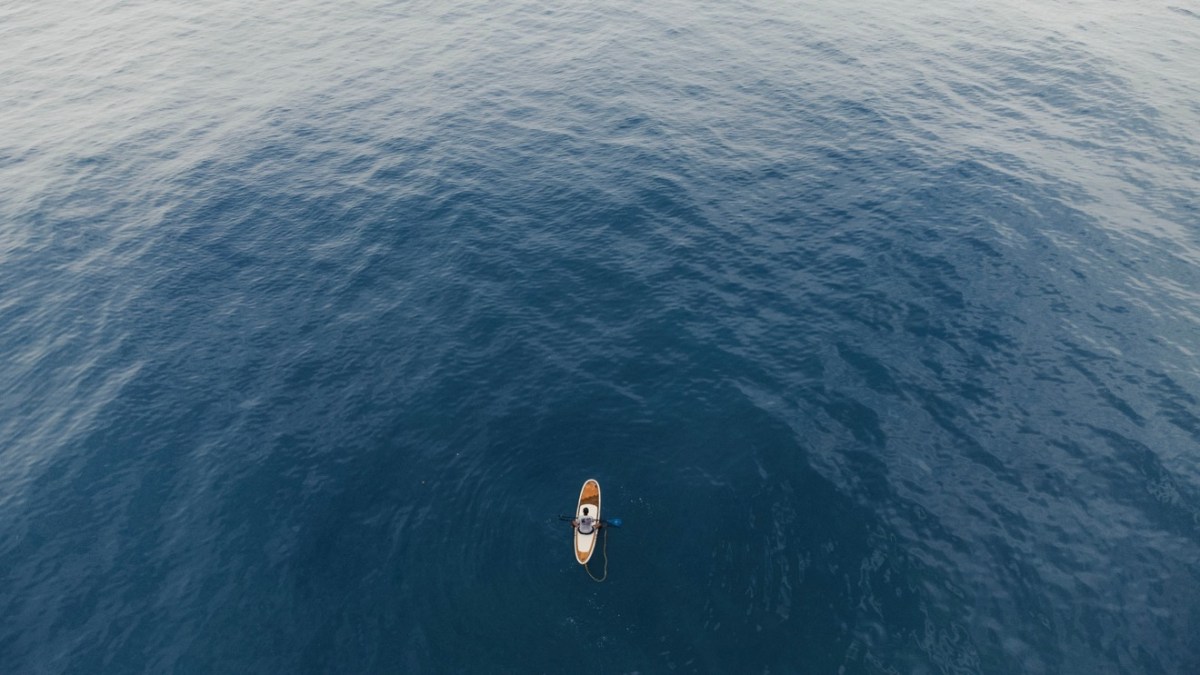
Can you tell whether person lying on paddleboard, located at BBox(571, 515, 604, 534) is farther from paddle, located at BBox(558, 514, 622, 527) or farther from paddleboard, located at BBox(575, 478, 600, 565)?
paddle, located at BBox(558, 514, 622, 527)

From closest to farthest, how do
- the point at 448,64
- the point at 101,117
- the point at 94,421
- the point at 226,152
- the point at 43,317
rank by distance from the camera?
the point at 94,421 < the point at 43,317 < the point at 226,152 < the point at 101,117 < the point at 448,64

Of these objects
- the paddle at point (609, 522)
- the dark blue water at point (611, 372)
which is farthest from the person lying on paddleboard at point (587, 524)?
the dark blue water at point (611, 372)

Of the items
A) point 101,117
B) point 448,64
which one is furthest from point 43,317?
point 448,64

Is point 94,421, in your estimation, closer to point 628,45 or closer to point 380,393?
point 380,393

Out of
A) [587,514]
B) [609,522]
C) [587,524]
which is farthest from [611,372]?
[587,524]

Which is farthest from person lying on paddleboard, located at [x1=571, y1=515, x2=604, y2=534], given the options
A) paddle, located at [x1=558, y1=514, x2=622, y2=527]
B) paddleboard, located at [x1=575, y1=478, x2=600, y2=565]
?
paddle, located at [x1=558, y1=514, x2=622, y2=527]

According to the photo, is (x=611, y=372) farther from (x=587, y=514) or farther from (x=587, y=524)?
(x=587, y=524)
